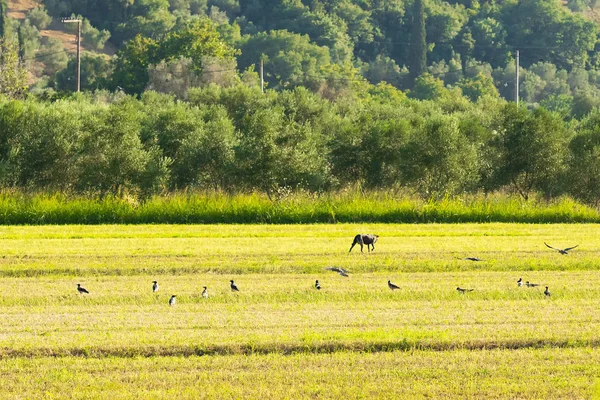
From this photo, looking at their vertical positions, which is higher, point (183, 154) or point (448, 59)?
point (448, 59)

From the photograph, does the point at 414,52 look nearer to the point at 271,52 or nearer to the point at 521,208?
the point at 271,52

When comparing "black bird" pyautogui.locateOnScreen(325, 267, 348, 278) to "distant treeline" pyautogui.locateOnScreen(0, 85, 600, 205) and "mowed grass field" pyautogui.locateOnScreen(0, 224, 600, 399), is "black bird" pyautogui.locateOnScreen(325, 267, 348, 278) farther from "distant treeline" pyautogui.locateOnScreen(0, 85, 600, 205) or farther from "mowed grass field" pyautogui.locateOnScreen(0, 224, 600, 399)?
"distant treeline" pyautogui.locateOnScreen(0, 85, 600, 205)

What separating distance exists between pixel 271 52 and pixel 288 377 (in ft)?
453

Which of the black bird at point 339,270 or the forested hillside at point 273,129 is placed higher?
the forested hillside at point 273,129

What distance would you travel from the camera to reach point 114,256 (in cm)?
2734

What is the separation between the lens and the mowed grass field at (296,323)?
13930mm

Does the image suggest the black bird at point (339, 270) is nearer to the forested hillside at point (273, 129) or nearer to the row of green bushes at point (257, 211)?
the row of green bushes at point (257, 211)

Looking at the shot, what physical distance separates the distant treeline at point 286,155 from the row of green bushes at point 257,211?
316cm

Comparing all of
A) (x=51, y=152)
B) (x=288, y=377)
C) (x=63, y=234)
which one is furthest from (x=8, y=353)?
(x=51, y=152)

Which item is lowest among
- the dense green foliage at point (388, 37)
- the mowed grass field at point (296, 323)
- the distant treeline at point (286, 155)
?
the mowed grass field at point (296, 323)

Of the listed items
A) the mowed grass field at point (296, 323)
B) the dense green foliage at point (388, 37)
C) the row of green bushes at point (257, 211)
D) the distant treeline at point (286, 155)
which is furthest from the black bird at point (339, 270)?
the dense green foliage at point (388, 37)

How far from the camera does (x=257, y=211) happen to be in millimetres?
39281

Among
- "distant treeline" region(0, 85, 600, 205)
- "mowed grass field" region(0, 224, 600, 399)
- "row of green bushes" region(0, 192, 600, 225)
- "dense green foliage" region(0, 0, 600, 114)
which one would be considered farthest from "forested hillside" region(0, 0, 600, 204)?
"mowed grass field" region(0, 224, 600, 399)

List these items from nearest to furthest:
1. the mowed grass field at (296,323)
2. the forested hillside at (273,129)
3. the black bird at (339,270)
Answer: the mowed grass field at (296,323), the black bird at (339,270), the forested hillside at (273,129)
